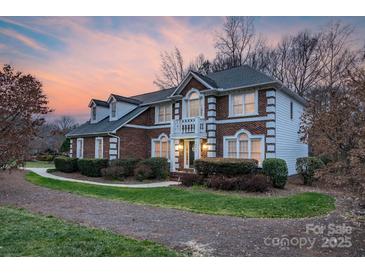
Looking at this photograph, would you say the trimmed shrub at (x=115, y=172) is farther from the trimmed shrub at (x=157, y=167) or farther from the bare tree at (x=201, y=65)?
the bare tree at (x=201, y=65)

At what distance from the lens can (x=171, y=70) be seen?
3484 cm

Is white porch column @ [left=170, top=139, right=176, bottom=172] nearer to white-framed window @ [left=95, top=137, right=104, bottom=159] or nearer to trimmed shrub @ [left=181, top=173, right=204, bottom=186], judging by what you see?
trimmed shrub @ [left=181, top=173, right=204, bottom=186]

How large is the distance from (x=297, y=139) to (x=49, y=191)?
48.1 feet

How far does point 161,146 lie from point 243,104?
7.45 meters

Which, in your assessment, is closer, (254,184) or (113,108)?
(254,184)

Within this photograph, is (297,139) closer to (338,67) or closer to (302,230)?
(338,67)

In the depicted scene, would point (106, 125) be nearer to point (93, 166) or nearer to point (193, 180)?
point (93, 166)

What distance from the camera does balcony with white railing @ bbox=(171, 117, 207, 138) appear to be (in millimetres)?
16719

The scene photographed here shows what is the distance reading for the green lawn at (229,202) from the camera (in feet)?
26.6

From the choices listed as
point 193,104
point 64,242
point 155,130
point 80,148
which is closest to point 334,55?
point 193,104

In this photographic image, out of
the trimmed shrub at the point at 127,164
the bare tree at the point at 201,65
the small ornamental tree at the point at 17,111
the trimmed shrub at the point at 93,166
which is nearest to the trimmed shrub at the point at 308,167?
the trimmed shrub at the point at 127,164

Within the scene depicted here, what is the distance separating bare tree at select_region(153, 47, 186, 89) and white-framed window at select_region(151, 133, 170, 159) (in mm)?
15488

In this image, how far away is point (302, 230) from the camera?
628 centimetres

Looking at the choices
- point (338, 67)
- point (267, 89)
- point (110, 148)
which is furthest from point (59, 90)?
point (338, 67)
